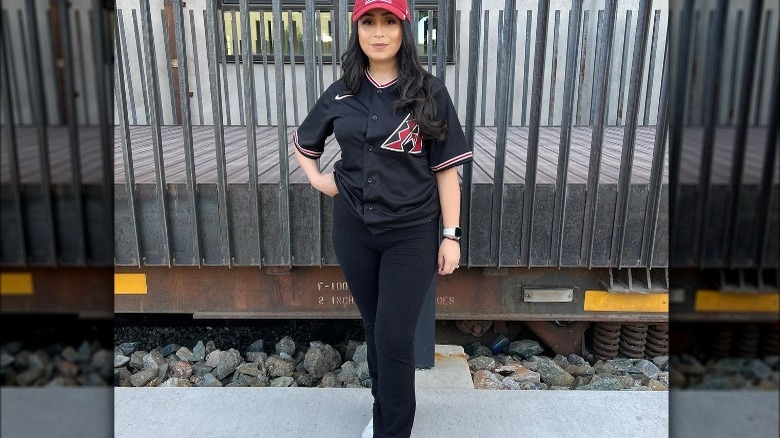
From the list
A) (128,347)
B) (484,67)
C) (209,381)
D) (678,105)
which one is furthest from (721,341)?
(484,67)

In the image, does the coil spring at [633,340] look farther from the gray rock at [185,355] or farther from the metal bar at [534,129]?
the gray rock at [185,355]

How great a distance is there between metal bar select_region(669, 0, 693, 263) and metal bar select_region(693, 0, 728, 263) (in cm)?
4

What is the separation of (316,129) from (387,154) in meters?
0.34

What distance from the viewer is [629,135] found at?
2.82 metres

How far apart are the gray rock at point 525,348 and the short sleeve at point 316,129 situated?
238cm

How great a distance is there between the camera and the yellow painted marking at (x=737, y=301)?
30.2 inches

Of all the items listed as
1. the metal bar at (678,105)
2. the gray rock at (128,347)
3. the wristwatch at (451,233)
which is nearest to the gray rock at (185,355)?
the gray rock at (128,347)

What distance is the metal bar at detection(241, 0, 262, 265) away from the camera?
8.87 ft

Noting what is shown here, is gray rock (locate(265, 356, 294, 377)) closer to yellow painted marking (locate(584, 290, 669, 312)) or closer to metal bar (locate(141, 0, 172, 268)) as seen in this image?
metal bar (locate(141, 0, 172, 268))

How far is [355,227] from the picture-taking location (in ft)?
6.61

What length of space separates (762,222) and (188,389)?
2.55 m

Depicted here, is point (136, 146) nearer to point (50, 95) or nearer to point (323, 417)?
point (323, 417)

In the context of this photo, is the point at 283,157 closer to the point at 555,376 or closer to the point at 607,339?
the point at 555,376

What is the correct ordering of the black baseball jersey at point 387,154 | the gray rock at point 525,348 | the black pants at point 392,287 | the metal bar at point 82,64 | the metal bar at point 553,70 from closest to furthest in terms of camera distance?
the metal bar at point 82,64
the black baseball jersey at point 387,154
the black pants at point 392,287
the gray rock at point 525,348
the metal bar at point 553,70
